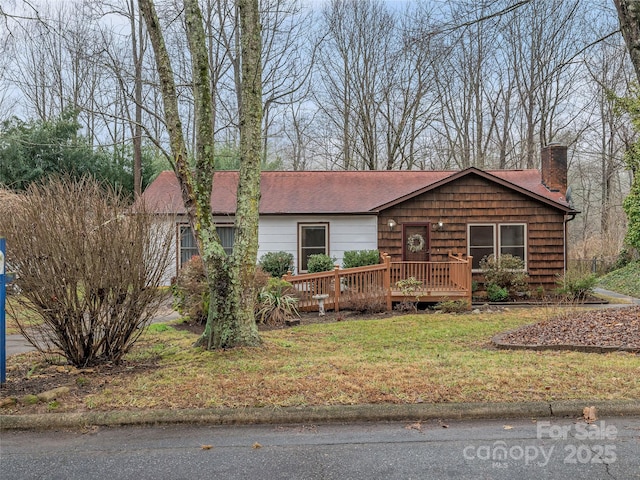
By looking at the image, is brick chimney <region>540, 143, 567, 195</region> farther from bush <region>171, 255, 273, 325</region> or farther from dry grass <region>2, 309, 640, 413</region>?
bush <region>171, 255, 273, 325</region>

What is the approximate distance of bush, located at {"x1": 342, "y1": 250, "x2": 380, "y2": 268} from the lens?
14.0 meters

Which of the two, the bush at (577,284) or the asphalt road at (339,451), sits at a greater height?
the bush at (577,284)

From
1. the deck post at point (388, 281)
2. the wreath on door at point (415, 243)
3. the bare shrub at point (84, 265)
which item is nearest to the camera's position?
the bare shrub at point (84, 265)

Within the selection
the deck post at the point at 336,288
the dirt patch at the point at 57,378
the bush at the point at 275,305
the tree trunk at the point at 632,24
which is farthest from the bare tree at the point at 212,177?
the deck post at the point at 336,288

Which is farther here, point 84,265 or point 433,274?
point 433,274

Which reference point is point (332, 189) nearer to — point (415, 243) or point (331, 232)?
point (331, 232)

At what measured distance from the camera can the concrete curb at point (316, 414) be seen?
397 centimetres

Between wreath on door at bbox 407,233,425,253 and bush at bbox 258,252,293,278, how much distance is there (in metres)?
3.77

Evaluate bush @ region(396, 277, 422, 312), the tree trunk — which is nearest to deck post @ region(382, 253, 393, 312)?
bush @ region(396, 277, 422, 312)

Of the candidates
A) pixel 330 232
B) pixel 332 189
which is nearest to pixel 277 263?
pixel 330 232

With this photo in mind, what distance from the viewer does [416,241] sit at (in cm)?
1471

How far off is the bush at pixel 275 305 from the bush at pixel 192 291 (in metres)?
1.27

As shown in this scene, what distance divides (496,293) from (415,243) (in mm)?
2771

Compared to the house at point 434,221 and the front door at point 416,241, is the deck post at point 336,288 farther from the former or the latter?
the front door at point 416,241
